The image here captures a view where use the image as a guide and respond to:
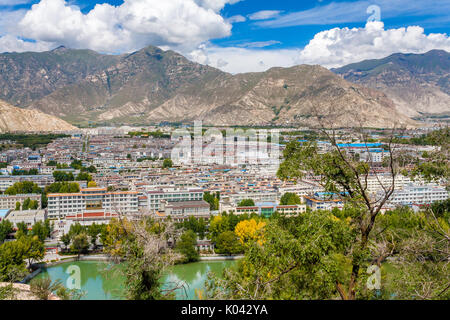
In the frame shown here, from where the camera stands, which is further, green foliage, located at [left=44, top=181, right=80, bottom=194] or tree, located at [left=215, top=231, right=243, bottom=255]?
green foliage, located at [left=44, top=181, right=80, bottom=194]

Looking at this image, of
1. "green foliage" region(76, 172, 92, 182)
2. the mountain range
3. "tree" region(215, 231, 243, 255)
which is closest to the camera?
"tree" region(215, 231, 243, 255)

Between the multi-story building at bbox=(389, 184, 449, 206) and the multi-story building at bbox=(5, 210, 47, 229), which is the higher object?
the multi-story building at bbox=(389, 184, 449, 206)

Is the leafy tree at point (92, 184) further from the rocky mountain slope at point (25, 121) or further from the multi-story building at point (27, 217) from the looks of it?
the rocky mountain slope at point (25, 121)

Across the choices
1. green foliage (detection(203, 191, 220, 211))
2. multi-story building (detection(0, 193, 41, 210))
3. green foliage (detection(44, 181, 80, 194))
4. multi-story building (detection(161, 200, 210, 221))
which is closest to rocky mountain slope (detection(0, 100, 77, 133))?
green foliage (detection(44, 181, 80, 194))

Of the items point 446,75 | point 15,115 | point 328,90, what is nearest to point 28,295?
point 15,115

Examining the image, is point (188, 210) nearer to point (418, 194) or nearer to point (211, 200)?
point (211, 200)

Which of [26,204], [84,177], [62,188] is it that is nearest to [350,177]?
[26,204]

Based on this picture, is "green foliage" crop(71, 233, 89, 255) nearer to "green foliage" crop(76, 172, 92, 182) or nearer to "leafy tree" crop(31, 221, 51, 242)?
"leafy tree" crop(31, 221, 51, 242)
